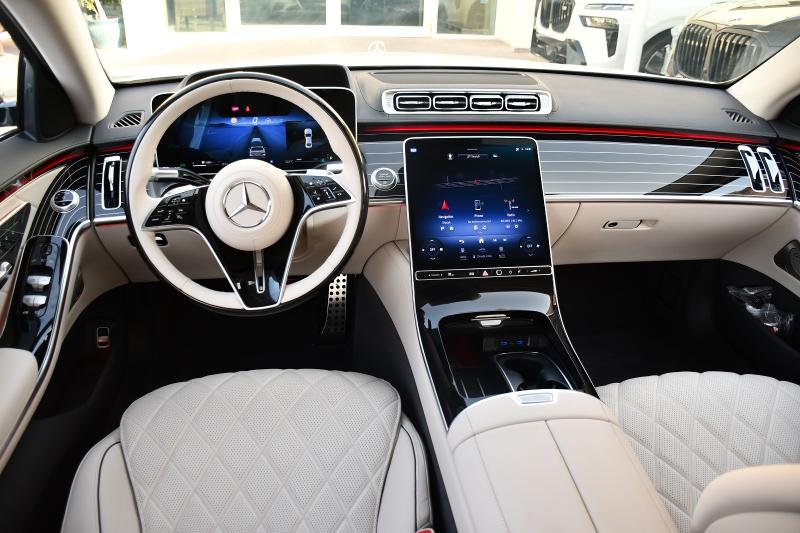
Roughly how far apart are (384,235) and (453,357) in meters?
0.52

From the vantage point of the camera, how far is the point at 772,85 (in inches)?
74.5

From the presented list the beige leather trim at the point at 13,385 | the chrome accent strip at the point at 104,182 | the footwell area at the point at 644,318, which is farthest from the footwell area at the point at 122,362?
the footwell area at the point at 644,318

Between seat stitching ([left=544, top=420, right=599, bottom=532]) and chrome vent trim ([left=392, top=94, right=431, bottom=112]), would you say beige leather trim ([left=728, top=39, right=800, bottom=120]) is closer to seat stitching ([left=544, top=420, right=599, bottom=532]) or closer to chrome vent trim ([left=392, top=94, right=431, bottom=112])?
chrome vent trim ([left=392, top=94, right=431, bottom=112])

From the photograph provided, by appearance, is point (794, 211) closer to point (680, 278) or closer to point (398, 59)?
point (680, 278)

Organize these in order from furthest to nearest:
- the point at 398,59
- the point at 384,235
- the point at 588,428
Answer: the point at 398,59 < the point at 384,235 < the point at 588,428

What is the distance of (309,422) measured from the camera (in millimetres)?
1266

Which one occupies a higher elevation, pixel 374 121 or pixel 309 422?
pixel 374 121

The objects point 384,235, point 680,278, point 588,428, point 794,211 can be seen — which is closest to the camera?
point 588,428

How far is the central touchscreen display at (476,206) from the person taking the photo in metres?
1.46

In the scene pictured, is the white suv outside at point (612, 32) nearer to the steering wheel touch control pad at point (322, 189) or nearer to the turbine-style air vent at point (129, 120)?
the steering wheel touch control pad at point (322, 189)

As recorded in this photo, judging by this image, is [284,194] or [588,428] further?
[284,194]

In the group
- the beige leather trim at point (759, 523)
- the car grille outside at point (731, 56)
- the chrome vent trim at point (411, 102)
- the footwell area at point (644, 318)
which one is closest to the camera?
the beige leather trim at point (759, 523)

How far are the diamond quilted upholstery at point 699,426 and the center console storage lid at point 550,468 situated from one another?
0.29 m

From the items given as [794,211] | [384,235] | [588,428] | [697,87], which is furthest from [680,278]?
[588,428]
